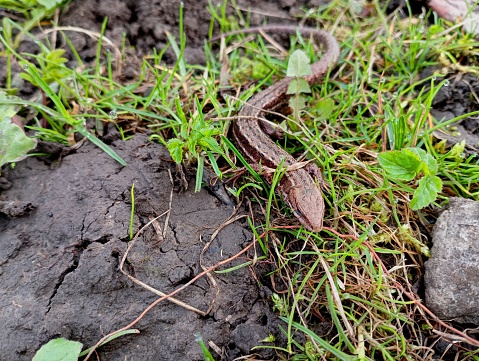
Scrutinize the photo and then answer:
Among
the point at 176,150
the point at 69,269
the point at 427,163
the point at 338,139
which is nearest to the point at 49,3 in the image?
the point at 176,150

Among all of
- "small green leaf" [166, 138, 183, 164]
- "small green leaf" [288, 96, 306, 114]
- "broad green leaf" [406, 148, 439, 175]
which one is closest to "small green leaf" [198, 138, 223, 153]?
"small green leaf" [166, 138, 183, 164]

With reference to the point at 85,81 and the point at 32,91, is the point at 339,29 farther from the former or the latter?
the point at 32,91

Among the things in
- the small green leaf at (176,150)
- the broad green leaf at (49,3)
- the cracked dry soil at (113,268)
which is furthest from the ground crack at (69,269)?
the broad green leaf at (49,3)

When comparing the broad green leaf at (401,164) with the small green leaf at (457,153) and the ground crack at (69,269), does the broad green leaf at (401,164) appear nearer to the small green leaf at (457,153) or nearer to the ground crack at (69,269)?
the small green leaf at (457,153)

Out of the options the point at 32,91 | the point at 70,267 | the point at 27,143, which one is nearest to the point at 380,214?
the point at 70,267

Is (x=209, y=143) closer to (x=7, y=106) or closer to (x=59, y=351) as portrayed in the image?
(x=59, y=351)
